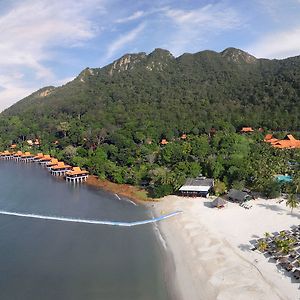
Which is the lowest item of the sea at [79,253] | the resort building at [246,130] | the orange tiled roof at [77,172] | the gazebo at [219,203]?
the sea at [79,253]

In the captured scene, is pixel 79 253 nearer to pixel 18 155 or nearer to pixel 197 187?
pixel 197 187

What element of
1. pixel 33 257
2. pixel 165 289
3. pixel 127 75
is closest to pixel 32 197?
pixel 33 257

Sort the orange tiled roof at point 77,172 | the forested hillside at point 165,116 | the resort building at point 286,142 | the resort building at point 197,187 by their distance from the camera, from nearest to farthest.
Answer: the resort building at point 197,187, the forested hillside at point 165,116, the orange tiled roof at point 77,172, the resort building at point 286,142

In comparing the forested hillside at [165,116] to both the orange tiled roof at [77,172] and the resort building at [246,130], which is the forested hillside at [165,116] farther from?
the resort building at [246,130]

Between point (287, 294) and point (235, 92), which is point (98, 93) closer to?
point (235, 92)

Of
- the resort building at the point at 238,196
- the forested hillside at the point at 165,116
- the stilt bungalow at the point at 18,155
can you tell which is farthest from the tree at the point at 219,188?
the stilt bungalow at the point at 18,155

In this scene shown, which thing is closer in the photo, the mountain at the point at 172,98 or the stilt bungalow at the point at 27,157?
the mountain at the point at 172,98

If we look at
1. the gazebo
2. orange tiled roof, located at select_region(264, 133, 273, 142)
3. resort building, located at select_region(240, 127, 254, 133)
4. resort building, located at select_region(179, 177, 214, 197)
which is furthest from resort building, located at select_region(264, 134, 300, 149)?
the gazebo
